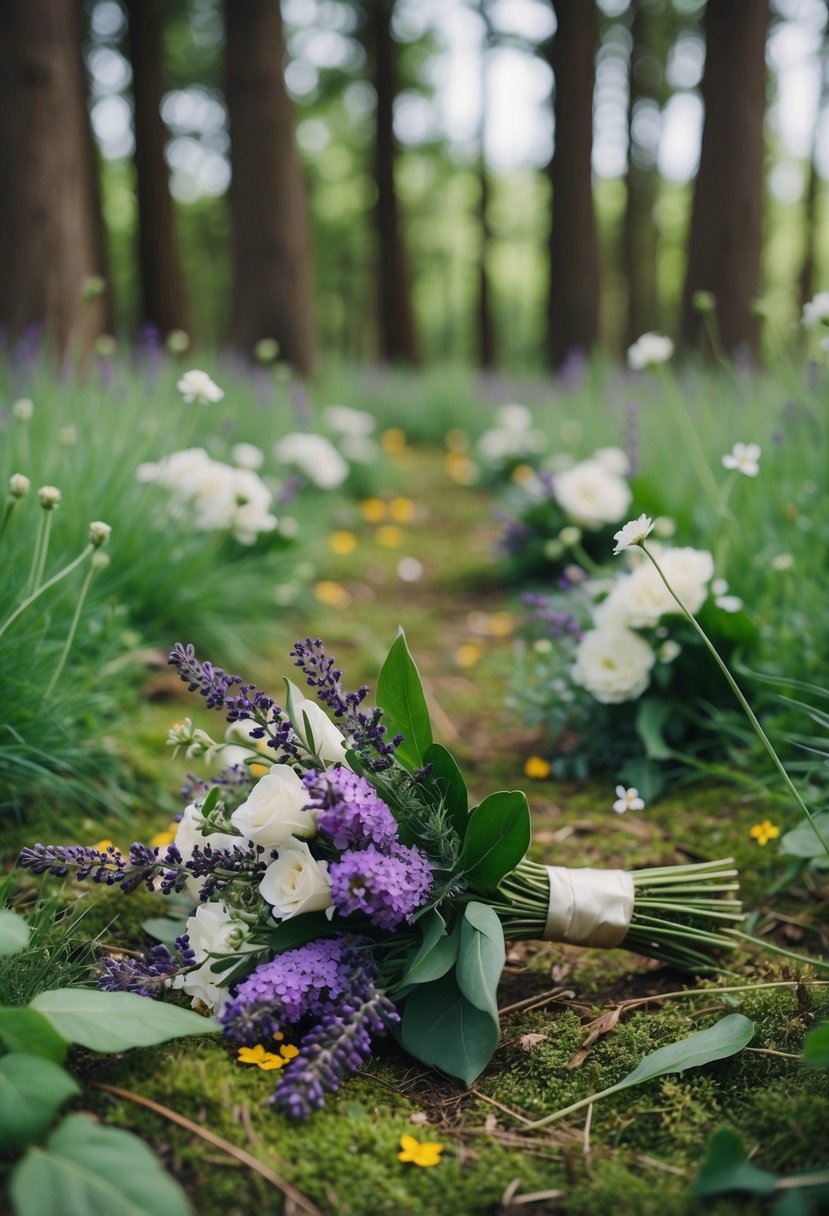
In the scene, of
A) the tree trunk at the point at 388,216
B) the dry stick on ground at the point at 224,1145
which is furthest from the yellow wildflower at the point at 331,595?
the tree trunk at the point at 388,216

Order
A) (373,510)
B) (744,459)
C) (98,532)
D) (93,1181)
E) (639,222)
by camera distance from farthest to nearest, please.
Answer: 1. (639,222)
2. (373,510)
3. (744,459)
4. (98,532)
5. (93,1181)

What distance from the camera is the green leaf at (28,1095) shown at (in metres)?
1.02

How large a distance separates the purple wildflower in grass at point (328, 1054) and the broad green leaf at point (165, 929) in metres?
0.41

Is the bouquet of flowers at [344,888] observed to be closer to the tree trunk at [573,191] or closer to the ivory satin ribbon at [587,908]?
the ivory satin ribbon at [587,908]

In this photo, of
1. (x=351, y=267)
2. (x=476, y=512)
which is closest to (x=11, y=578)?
(x=476, y=512)

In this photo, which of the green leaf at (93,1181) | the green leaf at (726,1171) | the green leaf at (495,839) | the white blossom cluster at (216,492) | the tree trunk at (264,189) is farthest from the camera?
the tree trunk at (264,189)

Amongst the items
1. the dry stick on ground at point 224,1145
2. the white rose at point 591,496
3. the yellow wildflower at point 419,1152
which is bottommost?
the white rose at point 591,496

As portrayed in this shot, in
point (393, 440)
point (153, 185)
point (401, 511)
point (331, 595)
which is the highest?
point (153, 185)

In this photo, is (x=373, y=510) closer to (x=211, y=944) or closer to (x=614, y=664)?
(x=614, y=664)

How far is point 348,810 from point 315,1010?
10.5 inches

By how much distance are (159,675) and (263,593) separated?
67cm

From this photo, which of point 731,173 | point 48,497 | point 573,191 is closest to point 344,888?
point 48,497

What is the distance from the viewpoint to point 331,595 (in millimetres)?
3869

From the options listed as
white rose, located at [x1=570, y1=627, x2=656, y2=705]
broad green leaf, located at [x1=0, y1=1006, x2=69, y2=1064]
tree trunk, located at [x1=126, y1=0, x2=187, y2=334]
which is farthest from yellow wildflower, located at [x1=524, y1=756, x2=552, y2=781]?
tree trunk, located at [x1=126, y1=0, x2=187, y2=334]
